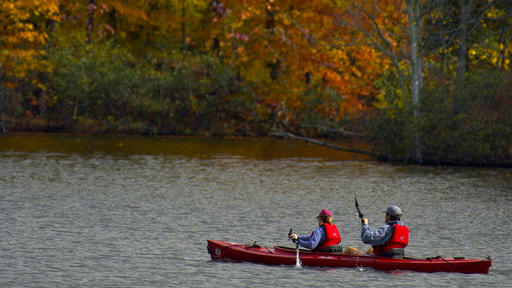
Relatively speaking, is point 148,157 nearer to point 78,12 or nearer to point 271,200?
point 271,200

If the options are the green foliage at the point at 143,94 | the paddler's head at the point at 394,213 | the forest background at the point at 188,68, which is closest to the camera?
the paddler's head at the point at 394,213

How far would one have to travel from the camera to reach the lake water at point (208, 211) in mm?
17672

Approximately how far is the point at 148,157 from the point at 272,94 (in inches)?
599

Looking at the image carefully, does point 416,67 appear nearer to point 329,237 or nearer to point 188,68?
point 188,68

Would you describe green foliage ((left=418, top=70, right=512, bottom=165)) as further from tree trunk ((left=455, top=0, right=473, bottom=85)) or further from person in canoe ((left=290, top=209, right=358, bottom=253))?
person in canoe ((left=290, top=209, right=358, bottom=253))

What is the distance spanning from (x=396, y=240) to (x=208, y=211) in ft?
31.7

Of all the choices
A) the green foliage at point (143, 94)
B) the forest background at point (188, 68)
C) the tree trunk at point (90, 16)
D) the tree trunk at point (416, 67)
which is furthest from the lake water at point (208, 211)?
the tree trunk at point (90, 16)

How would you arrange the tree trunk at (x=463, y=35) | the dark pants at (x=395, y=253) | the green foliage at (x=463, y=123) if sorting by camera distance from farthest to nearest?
1. the tree trunk at (x=463, y=35)
2. the green foliage at (x=463, y=123)
3. the dark pants at (x=395, y=253)

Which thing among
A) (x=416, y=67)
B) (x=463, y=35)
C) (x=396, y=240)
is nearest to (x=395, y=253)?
(x=396, y=240)

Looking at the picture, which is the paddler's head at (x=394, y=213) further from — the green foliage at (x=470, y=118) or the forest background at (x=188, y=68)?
the forest background at (x=188, y=68)

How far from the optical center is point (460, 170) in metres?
39.2

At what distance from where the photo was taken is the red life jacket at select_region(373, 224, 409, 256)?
17.7 metres

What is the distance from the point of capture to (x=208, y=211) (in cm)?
2652

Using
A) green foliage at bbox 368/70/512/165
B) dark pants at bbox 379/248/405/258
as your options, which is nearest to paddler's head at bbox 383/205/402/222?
dark pants at bbox 379/248/405/258
